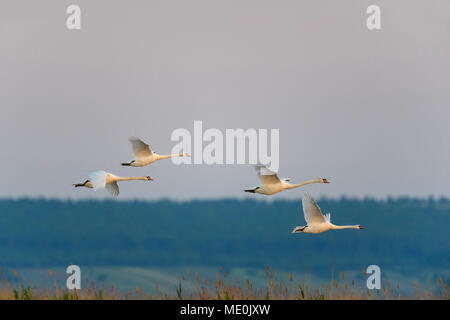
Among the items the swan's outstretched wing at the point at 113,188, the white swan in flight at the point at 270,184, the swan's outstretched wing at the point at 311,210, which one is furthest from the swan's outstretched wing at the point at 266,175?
the swan's outstretched wing at the point at 113,188

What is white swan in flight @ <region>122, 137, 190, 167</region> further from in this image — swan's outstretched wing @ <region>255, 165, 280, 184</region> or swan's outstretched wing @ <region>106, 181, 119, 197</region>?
swan's outstretched wing @ <region>255, 165, 280, 184</region>

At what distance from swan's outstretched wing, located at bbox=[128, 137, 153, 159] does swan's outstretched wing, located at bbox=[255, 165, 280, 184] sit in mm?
1679

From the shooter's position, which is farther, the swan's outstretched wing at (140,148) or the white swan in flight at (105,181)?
the swan's outstretched wing at (140,148)

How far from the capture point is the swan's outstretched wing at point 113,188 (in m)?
12.1

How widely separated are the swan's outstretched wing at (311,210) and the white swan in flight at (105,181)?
2646 mm

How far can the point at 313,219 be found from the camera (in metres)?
11.0

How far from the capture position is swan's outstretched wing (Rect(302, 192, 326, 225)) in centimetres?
1070

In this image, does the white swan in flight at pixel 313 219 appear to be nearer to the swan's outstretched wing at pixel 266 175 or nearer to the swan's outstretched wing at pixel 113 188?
the swan's outstretched wing at pixel 266 175
